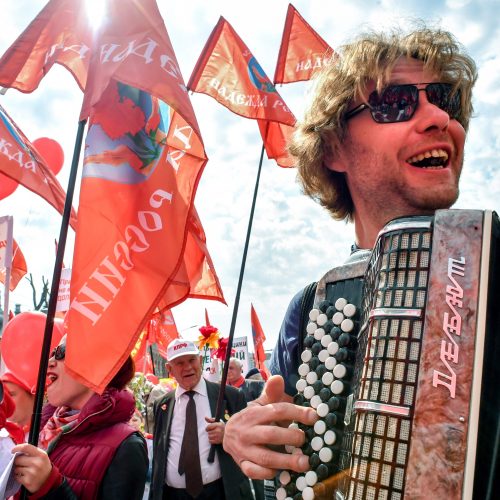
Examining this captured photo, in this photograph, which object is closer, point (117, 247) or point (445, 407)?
point (445, 407)

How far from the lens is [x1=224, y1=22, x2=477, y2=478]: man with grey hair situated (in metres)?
1.57

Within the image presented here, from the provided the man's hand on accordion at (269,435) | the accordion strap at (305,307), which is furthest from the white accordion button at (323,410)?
the accordion strap at (305,307)

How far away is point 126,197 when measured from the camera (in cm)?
262

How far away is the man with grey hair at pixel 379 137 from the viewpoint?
5.16 feet

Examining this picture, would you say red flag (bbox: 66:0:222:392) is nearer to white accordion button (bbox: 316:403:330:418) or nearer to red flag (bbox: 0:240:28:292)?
white accordion button (bbox: 316:403:330:418)

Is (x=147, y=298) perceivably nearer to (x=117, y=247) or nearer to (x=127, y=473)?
(x=117, y=247)

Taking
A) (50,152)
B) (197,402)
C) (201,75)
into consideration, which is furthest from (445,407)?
(50,152)

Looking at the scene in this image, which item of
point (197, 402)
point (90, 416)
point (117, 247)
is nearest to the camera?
point (117, 247)

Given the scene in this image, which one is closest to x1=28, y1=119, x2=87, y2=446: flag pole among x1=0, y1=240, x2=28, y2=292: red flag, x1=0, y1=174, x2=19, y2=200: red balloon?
x1=0, y1=174, x2=19, y2=200: red balloon

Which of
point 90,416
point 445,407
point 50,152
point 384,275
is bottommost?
point 90,416

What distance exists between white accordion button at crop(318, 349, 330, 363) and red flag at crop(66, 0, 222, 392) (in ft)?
4.31

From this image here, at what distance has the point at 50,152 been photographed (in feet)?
21.9

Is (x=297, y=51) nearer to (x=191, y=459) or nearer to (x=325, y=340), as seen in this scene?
(x=191, y=459)

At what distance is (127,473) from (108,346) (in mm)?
758
